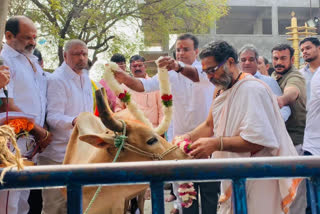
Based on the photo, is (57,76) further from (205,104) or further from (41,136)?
(205,104)

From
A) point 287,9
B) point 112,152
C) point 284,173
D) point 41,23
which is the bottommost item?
point 112,152

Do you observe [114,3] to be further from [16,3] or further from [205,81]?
[205,81]

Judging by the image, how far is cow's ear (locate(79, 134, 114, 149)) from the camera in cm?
277

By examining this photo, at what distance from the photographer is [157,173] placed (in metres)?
1.52

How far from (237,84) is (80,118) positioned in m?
1.33

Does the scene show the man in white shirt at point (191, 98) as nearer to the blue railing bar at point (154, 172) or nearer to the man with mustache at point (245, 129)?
the man with mustache at point (245, 129)

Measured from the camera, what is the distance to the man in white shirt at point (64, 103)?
411 cm

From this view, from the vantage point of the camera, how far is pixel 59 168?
1.51 metres

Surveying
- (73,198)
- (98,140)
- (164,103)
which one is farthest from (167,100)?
(73,198)

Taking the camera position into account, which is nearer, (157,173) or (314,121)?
(157,173)

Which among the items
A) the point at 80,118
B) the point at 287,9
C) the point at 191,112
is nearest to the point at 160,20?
the point at 191,112

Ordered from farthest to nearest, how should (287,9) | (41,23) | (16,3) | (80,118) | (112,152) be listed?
(287,9) → (41,23) → (16,3) → (80,118) → (112,152)

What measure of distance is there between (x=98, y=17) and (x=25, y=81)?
32.6 ft

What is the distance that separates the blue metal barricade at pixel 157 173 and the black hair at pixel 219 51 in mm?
1706
